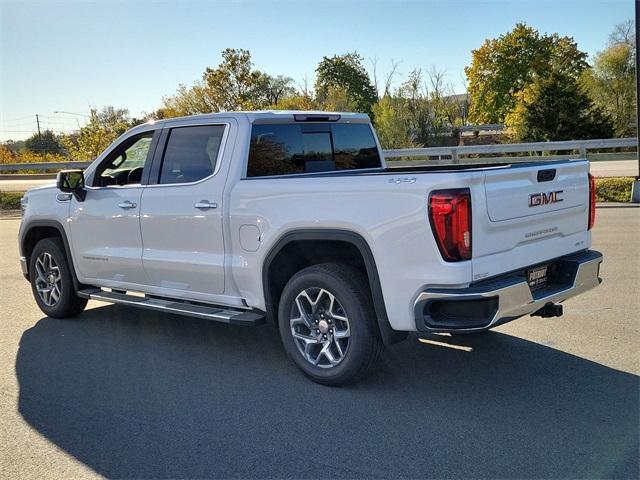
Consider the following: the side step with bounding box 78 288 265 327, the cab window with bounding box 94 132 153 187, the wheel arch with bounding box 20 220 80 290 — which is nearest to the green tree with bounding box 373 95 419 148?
the wheel arch with bounding box 20 220 80 290

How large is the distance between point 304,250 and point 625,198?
12.5 metres

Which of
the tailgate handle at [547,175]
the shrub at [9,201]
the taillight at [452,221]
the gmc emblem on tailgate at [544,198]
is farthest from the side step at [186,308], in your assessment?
the shrub at [9,201]

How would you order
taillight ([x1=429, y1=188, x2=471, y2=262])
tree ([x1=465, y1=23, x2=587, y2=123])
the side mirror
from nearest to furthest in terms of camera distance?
1. taillight ([x1=429, y1=188, x2=471, y2=262])
2. the side mirror
3. tree ([x1=465, y1=23, x2=587, y2=123])

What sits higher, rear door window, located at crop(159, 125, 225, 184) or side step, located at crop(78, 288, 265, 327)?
rear door window, located at crop(159, 125, 225, 184)

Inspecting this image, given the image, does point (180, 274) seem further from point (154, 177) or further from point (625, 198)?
point (625, 198)

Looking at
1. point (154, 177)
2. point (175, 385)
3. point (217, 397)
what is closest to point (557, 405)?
point (217, 397)

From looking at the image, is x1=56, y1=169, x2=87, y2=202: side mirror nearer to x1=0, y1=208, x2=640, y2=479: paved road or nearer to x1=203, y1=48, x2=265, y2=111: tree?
x1=0, y1=208, x2=640, y2=479: paved road

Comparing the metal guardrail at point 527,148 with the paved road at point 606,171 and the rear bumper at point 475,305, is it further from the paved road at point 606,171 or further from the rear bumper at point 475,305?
the rear bumper at point 475,305

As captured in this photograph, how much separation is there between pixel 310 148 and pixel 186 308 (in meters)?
1.74

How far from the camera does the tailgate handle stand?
14.3 ft

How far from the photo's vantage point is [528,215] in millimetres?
4266

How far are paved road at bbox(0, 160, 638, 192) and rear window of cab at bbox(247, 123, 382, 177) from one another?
44.4 feet

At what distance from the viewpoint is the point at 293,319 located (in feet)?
15.6

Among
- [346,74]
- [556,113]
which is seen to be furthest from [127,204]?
[346,74]
